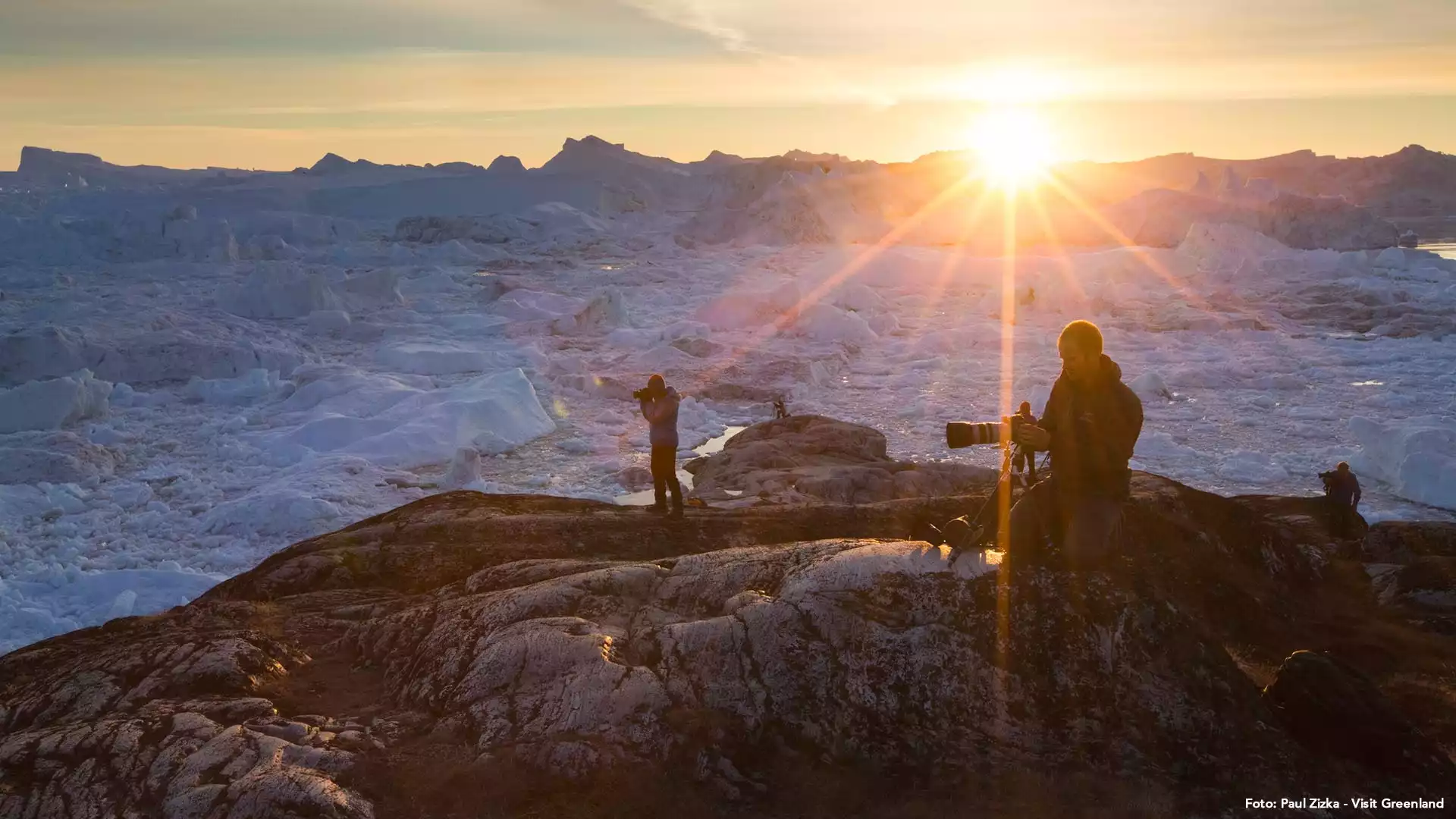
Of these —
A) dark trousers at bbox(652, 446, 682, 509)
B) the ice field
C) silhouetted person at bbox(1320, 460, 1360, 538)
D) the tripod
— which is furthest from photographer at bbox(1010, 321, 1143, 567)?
the ice field

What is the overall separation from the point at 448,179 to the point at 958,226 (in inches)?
1214

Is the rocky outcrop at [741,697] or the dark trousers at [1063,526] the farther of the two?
the dark trousers at [1063,526]

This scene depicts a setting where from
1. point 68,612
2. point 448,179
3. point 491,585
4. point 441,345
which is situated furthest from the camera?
point 448,179

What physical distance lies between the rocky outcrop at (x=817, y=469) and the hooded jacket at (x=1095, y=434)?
5.18m

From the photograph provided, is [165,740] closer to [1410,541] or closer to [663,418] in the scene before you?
[663,418]

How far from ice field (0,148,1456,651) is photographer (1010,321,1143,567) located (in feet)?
24.7

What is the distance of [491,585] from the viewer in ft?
15.7

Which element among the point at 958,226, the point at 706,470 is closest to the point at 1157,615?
the point at 706,470

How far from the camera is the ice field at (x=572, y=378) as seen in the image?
1081 centimetres

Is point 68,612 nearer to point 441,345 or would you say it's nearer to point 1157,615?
point 1157,615

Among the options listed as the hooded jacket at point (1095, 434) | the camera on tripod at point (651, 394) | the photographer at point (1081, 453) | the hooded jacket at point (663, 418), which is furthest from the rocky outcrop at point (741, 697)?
the camera on tripod at point (651, 394)

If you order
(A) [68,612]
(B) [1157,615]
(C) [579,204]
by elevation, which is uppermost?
(C) [579,204]

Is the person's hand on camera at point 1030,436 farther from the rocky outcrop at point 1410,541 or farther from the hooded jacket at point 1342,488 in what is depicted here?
the hooded jacket at point 1342,488

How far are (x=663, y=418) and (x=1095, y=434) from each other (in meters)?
3.82
